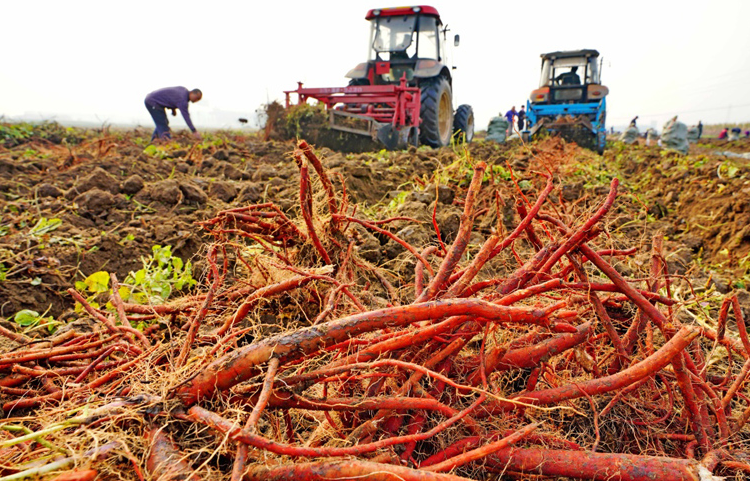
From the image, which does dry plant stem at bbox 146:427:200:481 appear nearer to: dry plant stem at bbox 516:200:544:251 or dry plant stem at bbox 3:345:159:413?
dry plant stem at bbox 3:345:159:413

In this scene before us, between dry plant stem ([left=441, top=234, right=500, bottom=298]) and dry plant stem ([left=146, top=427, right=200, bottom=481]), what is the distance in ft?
2.90

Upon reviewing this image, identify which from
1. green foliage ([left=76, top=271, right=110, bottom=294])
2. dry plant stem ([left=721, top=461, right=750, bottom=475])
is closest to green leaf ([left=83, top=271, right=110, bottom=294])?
green foliage ([left=76, top=271, right=110, bottom=294])

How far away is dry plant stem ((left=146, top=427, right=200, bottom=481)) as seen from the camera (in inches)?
40.0

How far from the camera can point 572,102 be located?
14.5 metres

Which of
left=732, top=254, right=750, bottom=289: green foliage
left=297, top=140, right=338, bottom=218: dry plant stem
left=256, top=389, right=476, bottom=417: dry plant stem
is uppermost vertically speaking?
left=297, top=140, right=338, bottom=218: dry plant stem

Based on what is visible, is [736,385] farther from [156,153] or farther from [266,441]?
[156,153]

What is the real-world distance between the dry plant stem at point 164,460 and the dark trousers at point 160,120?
10381 millimetres

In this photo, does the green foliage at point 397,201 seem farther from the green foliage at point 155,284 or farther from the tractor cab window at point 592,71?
the tractor cab window at point 592,71

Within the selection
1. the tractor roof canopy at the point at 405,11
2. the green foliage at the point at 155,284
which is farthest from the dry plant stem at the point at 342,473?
the tractor roof canopy at the point at 405,11

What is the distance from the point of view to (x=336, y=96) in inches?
397

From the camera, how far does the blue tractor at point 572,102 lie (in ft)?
41.8

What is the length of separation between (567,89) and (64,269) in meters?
15.3

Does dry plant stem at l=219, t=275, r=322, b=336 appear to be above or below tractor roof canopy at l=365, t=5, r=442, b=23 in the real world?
below

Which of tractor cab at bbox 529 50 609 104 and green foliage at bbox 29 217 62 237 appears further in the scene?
tractor cab at bbox 529 50 609 104
